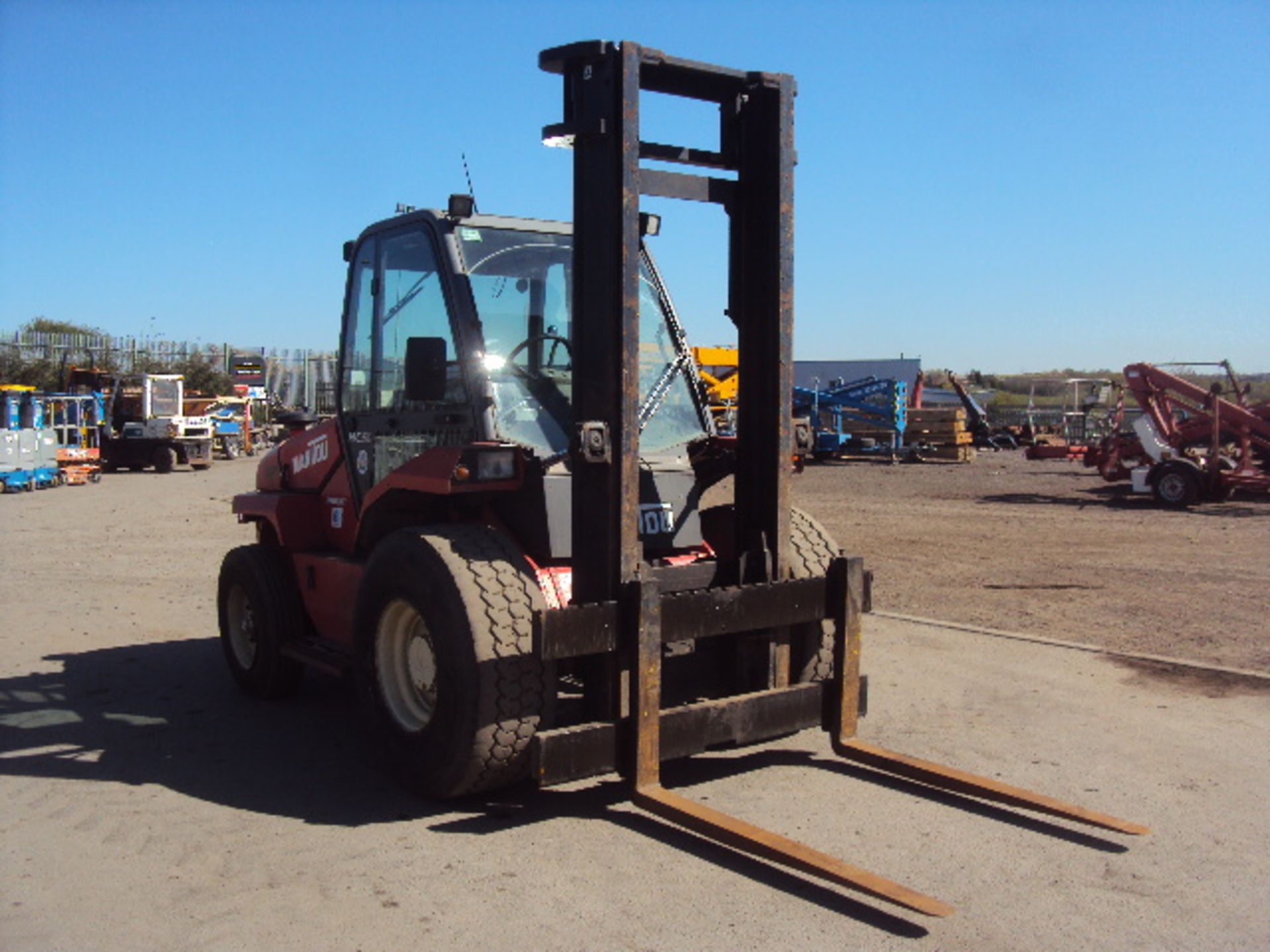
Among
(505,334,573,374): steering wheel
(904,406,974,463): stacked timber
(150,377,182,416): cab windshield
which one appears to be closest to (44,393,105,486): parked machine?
(150,377,182,416): cab windshield

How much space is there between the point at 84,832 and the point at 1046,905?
389cm

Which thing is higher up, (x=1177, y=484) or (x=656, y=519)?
(x=656, y=519)

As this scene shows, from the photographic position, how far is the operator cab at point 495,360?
5.64 m

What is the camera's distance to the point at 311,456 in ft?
24.6

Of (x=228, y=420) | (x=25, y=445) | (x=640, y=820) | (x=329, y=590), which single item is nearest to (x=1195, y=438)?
(x=329, y=590)

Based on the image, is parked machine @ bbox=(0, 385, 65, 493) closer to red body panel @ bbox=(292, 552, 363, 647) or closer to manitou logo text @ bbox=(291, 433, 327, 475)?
manitou logo text @ bbox=(291, 433, 327, 475)

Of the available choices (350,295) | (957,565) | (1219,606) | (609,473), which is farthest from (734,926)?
(957,565)

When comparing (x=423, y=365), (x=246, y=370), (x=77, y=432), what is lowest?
(x=77, y=432)

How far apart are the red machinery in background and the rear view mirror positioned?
18261 millimetres

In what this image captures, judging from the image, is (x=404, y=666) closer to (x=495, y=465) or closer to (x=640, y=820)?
(x=495, y=465)

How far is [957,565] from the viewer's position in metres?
13.3

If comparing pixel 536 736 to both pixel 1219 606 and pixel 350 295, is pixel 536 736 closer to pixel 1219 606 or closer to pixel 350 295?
pixel 350 295

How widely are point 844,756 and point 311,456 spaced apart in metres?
3.91

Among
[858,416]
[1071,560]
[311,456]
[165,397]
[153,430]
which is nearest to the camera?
[311,456]
